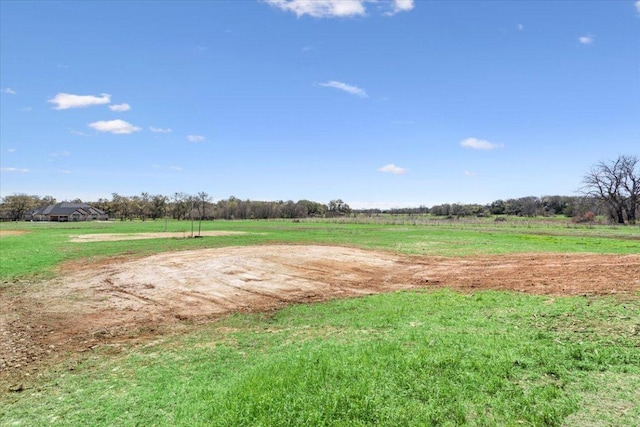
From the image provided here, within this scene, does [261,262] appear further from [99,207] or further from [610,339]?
[99,207]

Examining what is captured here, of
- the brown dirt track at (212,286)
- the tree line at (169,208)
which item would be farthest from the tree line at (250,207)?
the brown dirt track at (212,286)

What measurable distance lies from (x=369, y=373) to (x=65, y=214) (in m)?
123

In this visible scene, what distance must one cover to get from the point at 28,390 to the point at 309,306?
6113mm

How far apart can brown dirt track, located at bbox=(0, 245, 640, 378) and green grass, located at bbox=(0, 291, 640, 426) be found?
1682mm

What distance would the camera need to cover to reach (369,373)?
4.98 metres

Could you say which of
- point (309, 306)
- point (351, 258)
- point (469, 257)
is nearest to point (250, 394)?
point (309, 306)

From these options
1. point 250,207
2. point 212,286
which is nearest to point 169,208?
point 250,207

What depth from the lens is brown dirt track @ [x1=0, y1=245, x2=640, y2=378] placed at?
8.33m

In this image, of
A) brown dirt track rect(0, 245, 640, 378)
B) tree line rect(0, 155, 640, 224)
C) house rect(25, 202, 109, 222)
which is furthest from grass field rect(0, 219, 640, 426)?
house rect(25, 202, 109, 222)

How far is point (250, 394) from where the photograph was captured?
459 centimetres

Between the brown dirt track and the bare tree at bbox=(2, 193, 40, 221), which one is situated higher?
the bare tree at bbox=(2, 193, 40, 221)

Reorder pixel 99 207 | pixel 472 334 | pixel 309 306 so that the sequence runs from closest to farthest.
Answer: pixel 472 334 < pixel 309 306 < pixel 99 207

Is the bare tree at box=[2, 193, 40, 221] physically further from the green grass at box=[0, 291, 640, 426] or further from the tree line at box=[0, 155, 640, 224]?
the green grass at box=[0, 291, 640, 426]

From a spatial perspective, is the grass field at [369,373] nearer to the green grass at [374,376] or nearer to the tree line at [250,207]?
the green grass at [374,376]
